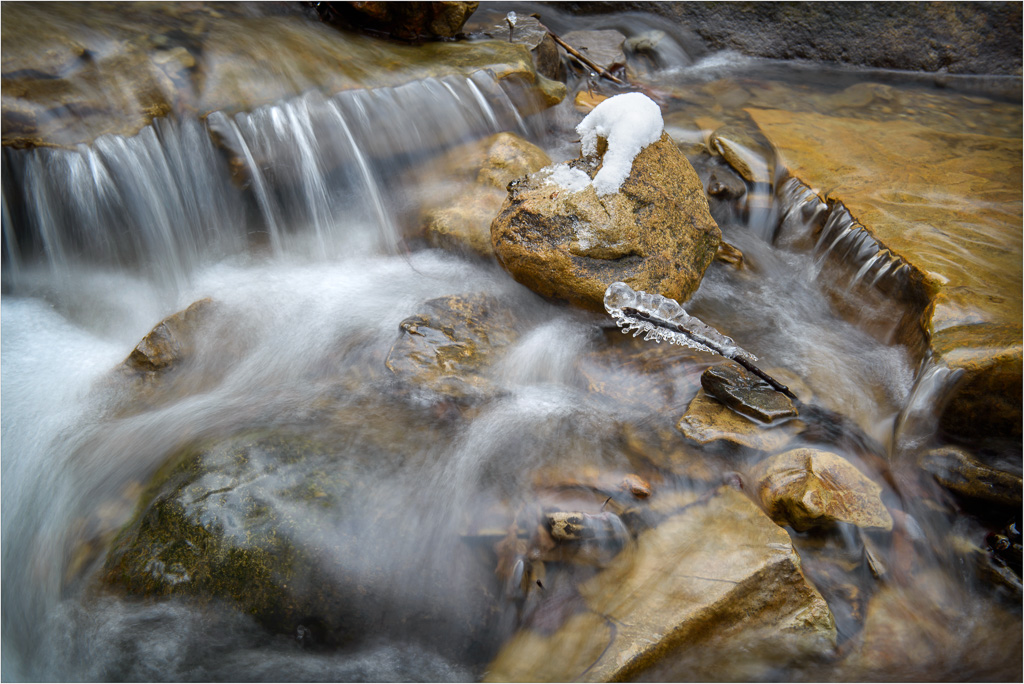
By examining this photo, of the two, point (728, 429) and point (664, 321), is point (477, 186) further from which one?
point (728, 429)

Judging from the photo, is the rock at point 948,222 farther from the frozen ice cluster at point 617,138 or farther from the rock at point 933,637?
the frozen ice cluster at point 617,138

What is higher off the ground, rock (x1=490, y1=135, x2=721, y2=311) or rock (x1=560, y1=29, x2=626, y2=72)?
rock (x1=560, y1=29, x2=626, y2=72)

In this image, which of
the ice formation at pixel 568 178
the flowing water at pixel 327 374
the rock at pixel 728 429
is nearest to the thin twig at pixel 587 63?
the flowing water at pixel 327 374

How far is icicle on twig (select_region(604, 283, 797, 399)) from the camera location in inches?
120

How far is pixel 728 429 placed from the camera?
294cm

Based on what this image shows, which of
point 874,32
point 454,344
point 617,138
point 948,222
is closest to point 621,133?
point 617,138

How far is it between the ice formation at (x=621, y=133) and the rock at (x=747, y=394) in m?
1.19

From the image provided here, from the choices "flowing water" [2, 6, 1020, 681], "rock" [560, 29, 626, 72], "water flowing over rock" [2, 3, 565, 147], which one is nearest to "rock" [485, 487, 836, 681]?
"flowing water" [2, 6, 1020, 681]

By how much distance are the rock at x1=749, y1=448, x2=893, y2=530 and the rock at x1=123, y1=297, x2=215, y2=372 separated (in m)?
3.01

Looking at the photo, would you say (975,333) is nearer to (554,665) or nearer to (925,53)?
(554,665)

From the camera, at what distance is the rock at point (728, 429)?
2.89 metres

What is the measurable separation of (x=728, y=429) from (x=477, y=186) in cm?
252

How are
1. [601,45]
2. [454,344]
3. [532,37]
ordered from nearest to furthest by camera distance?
1. [454,344]
2. [532,37]
3. [601,45]

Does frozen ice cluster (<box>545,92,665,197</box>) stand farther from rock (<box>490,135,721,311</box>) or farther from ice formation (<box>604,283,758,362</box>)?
ice formation (<box>604,283,758,362</box>)
